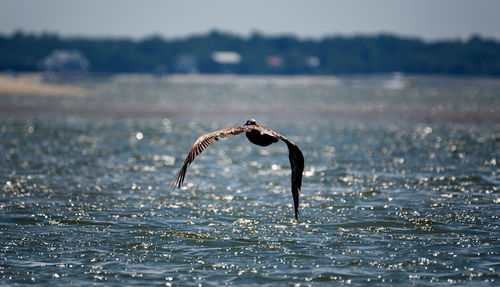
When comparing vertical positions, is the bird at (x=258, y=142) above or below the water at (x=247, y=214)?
above

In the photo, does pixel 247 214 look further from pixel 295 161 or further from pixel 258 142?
pixel 295 161

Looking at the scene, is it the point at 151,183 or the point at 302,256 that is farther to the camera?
the point at 151,183

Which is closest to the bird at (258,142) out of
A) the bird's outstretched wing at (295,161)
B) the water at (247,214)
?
the bird's outstretched wing at (295,161)

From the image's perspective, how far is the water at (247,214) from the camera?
1405 cm

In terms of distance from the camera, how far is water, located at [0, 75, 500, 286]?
14047 mm

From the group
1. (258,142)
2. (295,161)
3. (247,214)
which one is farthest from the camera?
(247,214)

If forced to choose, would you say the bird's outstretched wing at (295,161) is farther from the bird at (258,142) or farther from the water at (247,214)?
the water at (247,214)

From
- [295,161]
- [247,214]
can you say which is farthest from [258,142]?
[247,214]

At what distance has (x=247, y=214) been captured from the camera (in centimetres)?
1889

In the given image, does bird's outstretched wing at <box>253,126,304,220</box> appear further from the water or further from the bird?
the water

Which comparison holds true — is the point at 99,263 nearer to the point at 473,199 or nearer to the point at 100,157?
the point at 473,199

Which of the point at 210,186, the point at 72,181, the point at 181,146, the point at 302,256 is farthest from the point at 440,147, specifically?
the point at 302,256

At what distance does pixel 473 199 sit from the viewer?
2111cm

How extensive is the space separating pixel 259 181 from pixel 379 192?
4.60m
